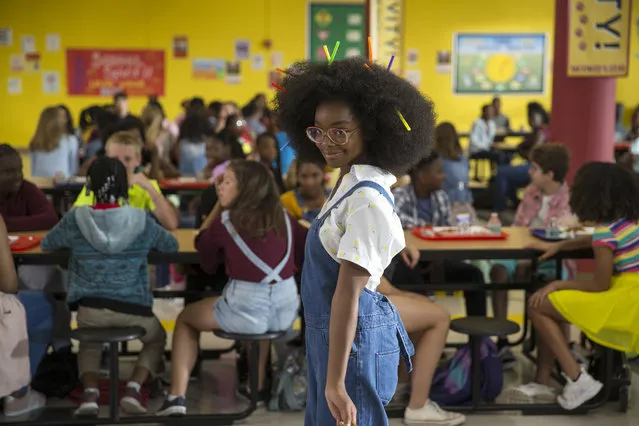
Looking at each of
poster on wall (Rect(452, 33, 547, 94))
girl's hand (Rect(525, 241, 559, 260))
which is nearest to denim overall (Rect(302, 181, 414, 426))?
girl's hand (Rect(525, 241, 559, 260))

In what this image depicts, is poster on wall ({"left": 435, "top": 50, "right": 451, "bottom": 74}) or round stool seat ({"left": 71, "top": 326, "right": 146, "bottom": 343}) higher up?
poster on wall ({"left": 435, "top": 50, "right": 451, "bottom": 74})

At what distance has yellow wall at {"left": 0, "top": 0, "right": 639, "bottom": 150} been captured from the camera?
14273 millimetres

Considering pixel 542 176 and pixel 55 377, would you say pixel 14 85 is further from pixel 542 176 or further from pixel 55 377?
pixel 542 176

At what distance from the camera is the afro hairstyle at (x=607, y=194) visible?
4.07 metres

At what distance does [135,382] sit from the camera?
414 centimetres

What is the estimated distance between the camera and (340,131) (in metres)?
2.20

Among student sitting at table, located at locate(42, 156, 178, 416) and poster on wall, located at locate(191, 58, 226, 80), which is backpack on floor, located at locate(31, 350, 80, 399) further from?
poster on wall, located at locate(191, 58, 226, 80)

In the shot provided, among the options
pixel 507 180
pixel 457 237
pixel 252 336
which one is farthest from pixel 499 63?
pixel 252 336

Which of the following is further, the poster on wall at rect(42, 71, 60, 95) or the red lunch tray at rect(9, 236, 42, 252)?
the poster on wall at rect(42, 71, 60, 95)

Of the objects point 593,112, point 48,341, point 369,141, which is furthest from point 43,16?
point 369,141

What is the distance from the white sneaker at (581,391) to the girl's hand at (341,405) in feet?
7.64

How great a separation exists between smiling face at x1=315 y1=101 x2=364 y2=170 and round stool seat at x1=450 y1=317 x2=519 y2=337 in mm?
1957

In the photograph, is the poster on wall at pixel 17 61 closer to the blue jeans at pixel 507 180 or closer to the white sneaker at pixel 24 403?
the blue jeans at pixel 507 180

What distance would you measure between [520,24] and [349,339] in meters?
13.6
